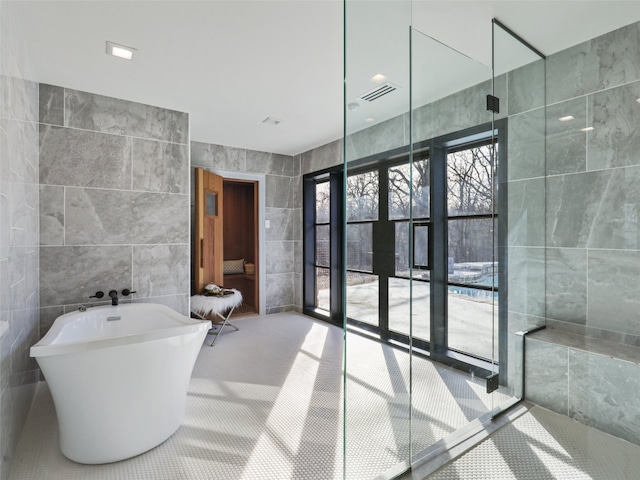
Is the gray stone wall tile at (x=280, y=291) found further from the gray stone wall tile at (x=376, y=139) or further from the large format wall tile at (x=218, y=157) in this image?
the gray stone wall tile at (x=376, y=139)

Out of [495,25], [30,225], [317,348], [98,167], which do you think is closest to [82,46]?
[98,167]

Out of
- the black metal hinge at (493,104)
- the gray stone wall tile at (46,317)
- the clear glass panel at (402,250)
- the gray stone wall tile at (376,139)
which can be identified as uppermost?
→ the black metal hinge at (493,104)

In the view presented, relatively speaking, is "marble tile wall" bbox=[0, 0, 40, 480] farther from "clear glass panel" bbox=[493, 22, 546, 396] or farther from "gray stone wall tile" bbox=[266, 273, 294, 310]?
"gray stone wall tile" bbox=[266, 273, 294, 310]

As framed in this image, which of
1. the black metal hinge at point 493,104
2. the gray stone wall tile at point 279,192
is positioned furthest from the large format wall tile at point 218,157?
the black metal hinge at point 493,104

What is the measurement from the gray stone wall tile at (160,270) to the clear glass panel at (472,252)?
2484 millimetres

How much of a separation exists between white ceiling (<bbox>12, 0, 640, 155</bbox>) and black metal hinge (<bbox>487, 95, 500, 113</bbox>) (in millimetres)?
240

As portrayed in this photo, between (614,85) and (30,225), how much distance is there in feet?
12.4

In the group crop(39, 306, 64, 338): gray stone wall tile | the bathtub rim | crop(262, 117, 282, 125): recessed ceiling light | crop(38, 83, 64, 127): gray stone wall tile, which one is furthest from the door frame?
the bathtub rim

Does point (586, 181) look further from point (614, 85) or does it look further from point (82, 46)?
point (82, 46)

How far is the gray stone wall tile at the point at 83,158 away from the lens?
8.98 ft

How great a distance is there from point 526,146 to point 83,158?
3378mm

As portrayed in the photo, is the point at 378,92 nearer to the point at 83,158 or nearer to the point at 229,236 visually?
the point at 83,158

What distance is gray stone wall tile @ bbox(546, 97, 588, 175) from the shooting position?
2.18 metres

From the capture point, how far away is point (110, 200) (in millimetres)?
2971
